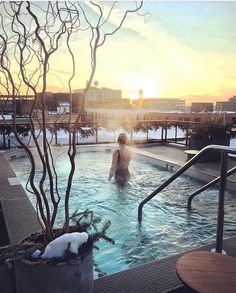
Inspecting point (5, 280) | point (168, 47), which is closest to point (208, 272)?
point (5, 280)

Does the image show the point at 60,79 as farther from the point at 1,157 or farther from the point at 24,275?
the point at 1,157

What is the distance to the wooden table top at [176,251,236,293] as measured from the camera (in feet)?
4.33

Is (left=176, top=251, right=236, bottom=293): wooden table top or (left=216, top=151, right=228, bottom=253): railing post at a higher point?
(left=216, top=151, right=228, bottom=253): railing post

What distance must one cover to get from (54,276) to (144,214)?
293cm

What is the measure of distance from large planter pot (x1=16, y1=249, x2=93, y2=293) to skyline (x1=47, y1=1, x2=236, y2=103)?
3.93 ft

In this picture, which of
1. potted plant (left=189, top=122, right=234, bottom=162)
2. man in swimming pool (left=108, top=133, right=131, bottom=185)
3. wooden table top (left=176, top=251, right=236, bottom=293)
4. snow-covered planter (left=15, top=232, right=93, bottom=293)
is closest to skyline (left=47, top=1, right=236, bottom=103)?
man in swimming pool (left=108, top=133, right=131, bottom=185)

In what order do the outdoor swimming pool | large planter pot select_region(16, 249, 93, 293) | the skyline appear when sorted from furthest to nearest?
the outdoor swimming pool → the skyline → large planter pot select_region(16, 249, 93, 293)

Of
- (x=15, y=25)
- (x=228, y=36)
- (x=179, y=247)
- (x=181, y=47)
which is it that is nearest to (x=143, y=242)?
(x=179, y=247)

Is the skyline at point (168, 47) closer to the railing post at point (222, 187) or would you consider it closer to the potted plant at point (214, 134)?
the railing post at point (222, 187)

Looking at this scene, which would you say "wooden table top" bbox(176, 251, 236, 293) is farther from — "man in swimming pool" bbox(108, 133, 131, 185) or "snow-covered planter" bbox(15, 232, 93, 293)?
"man in swimming pool" bbox(108, 133, 131, 185)

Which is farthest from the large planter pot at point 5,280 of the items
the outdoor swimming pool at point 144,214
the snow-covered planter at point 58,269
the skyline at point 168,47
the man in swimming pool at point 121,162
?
the man in swimming pool at point 121,162

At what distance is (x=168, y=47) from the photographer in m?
5.55

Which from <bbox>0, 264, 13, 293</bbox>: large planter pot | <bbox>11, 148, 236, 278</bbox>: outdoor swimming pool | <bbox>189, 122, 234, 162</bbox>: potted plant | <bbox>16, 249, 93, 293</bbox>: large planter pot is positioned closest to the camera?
<bbox>16, 249, 93, 293</bbox>: large planter pot

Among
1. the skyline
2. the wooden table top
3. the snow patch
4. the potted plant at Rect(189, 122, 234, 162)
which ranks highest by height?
the skyline
